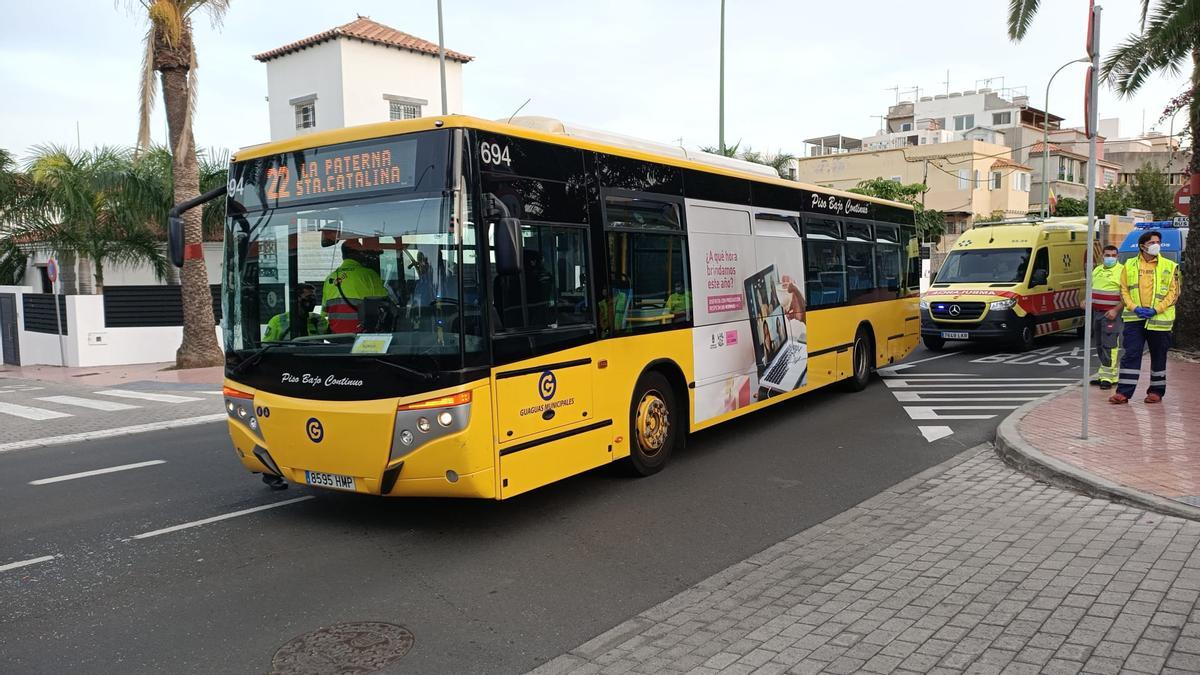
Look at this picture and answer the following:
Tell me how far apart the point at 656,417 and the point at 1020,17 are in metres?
11.8

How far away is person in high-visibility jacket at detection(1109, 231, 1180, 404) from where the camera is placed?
987 cm

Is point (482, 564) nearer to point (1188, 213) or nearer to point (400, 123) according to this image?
point (400, 123)

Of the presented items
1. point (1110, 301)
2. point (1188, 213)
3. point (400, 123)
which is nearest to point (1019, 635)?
point (400, 123)

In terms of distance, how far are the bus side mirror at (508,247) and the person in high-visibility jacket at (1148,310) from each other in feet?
26.1

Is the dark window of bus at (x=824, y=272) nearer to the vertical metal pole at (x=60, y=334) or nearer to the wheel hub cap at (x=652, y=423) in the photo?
the wheel hub cap at (x=652, y=423)

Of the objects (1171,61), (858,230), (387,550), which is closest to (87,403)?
(387,550)

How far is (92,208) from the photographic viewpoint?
22688 millimetres

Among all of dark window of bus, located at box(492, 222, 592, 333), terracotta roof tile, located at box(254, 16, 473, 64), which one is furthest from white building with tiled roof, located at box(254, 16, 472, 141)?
dark window of bus, located at box(492, 222, 592, 333)

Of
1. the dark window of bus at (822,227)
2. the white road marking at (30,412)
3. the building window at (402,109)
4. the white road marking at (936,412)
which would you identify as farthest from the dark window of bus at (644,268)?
the building window at (402,109)

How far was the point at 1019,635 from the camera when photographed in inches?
165

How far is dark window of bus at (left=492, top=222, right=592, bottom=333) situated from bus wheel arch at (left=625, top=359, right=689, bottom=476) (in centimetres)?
117

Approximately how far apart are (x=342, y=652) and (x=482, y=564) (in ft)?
4.70

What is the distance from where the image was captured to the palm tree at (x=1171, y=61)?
13578 mm

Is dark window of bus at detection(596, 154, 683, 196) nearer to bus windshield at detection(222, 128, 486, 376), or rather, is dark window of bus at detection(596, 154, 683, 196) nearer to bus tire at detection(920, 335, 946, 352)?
bus windshield at detection(222, 128, 486, 376)
